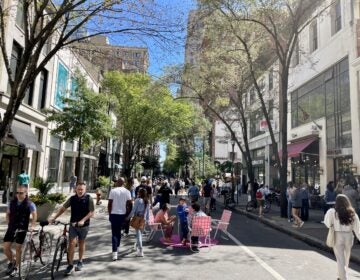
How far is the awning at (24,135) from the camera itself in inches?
782

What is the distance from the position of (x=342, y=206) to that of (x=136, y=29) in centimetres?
773

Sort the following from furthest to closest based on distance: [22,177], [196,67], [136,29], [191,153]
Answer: [191,153] < [196,67] < [22,177] < [136,29]

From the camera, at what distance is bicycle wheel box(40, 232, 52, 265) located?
8.01m

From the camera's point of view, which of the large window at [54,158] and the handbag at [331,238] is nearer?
the handbag at [331,238]

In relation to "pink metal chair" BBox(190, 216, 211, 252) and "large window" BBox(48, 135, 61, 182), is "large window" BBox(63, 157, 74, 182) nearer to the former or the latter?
"large window" BBox(48, 135, 61, 182)

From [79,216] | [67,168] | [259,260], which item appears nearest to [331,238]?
[259,260]

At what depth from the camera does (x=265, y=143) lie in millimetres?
37531

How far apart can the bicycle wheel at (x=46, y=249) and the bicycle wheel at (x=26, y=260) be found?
0.66 metres


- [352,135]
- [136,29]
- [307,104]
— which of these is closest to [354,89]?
[352,135]

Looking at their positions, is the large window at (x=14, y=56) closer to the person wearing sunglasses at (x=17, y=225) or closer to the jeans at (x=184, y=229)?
the jeans at (x=184, y=229)

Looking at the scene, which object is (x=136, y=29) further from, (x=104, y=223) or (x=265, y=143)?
(x=265, y=143)

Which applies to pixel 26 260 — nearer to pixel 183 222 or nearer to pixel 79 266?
pixel 79 266

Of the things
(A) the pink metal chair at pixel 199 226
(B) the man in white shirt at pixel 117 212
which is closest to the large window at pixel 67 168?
(A) the pink metal chair at pixel 199 226

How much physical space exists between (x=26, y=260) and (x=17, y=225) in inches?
27.7
